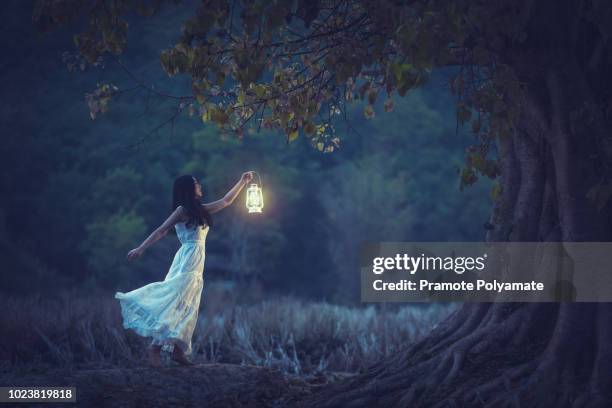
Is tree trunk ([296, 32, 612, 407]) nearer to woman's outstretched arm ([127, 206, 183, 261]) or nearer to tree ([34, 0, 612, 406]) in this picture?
tree ([34, 0, 612, 406])

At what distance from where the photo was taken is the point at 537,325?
7688 millimetres

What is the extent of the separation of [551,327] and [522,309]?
31 centimetres

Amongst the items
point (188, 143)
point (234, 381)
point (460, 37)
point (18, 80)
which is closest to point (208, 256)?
point (188, 143)

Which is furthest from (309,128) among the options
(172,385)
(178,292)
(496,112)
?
(172,385)

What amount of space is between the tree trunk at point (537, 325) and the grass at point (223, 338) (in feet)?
→ 11.8

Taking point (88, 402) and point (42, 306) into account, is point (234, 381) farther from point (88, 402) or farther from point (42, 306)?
point (42, 306)

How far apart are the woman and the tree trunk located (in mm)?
1607

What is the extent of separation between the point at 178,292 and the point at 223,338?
4.62 metres

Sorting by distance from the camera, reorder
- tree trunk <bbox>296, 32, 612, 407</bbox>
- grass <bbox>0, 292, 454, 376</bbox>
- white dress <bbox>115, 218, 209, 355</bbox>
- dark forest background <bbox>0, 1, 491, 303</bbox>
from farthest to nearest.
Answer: dark forest background <bbox>0, 1, 491, 303</bbox> → grass <bbox>0, 292, 454, 376</bbox> → white dress <bbox>115, 218, 209, 355</bbox> → tree trunk <bbox>296, 32, 612, 407</bbox>

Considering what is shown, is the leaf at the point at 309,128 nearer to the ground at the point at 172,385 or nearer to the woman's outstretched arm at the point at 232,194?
the woman's outstretched arm at the point at 232,194

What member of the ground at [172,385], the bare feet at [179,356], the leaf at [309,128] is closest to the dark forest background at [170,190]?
the bare feet at [179,356]

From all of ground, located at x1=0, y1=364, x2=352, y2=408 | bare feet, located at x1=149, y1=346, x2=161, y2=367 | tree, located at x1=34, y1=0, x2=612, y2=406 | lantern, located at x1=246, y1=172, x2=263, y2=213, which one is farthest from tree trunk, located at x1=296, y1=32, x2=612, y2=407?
lantern, located at x1=246, y1=172, x2=263, y2=213

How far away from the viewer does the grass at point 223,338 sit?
11578 mm

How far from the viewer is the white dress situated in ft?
27.8
